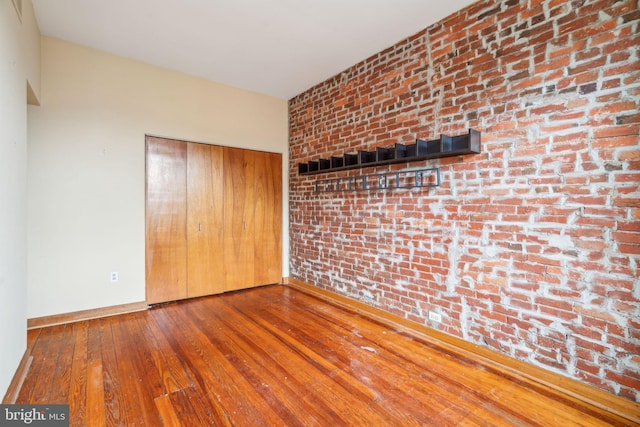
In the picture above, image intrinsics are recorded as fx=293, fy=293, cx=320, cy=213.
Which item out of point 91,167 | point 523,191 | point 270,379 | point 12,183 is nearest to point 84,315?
point 91,167

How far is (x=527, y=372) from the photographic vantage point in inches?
85.0

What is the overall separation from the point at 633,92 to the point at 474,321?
6.17ft

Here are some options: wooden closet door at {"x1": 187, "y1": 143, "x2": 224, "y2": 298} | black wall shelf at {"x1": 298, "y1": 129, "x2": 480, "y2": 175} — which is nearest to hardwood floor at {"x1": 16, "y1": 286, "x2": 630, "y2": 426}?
wooden closet door at {"x1": 187, "y1": 143, "x2": 224, "y2": 298}

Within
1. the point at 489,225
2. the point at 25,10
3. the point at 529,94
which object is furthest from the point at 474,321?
the point at 25,10

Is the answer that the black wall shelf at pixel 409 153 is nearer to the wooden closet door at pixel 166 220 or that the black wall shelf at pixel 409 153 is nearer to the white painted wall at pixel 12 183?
the wooden closet door at pixel 166 220

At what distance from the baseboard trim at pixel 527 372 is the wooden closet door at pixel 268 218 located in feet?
6.26

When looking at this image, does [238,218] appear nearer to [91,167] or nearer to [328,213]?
[328,213]

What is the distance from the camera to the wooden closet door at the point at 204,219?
3.94 meters

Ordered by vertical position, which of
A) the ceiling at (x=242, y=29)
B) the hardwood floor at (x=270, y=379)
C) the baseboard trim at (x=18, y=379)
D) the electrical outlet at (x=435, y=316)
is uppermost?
the ceiling at (x=242, y=29)

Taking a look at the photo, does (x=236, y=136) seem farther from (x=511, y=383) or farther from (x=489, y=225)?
(x=511, y=383)

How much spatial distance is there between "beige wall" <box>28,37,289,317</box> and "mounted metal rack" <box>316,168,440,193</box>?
6.46 ft

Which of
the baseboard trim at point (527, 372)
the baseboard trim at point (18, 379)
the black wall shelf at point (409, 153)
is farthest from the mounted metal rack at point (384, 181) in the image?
the baseboard trim at point (18, 379)

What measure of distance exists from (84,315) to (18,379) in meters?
1.29

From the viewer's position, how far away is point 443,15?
267 cm
